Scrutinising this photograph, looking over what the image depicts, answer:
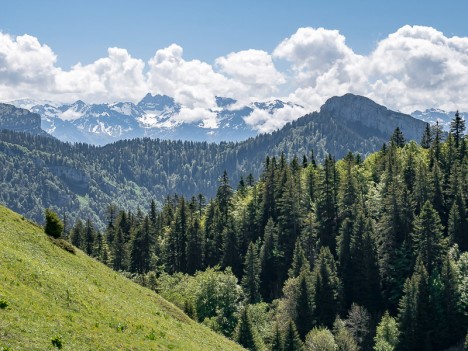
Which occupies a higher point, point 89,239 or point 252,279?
point 252,279

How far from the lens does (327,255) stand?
4343 inches

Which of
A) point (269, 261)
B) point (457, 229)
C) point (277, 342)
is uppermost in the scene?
point (457, 229)

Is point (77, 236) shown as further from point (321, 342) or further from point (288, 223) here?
point (321, 342)

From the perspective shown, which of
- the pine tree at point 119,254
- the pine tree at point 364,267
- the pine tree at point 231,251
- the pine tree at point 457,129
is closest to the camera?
the pine tree at point 364,267

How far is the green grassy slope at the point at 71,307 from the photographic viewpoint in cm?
2869

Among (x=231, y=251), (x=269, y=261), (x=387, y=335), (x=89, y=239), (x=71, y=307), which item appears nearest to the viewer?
(x=71, y=307)

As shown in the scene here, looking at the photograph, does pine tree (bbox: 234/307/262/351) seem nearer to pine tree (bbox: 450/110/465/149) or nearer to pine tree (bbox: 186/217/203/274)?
pine tree (bbox: 186/217/203/274)

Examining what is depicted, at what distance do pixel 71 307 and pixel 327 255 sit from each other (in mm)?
82678

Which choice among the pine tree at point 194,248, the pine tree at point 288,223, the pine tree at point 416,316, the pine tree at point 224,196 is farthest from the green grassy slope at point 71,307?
the pine tree at point 224,196

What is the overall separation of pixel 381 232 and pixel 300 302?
2773cm

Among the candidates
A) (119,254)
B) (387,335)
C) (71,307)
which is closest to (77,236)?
(119,254)

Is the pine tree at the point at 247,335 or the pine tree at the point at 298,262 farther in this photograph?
the pine tree at the point at 298,262

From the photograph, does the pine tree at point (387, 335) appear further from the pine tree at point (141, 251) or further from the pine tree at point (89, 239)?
the pine tree at point (89, 239)

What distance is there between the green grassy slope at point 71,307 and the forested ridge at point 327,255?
86.0ft
